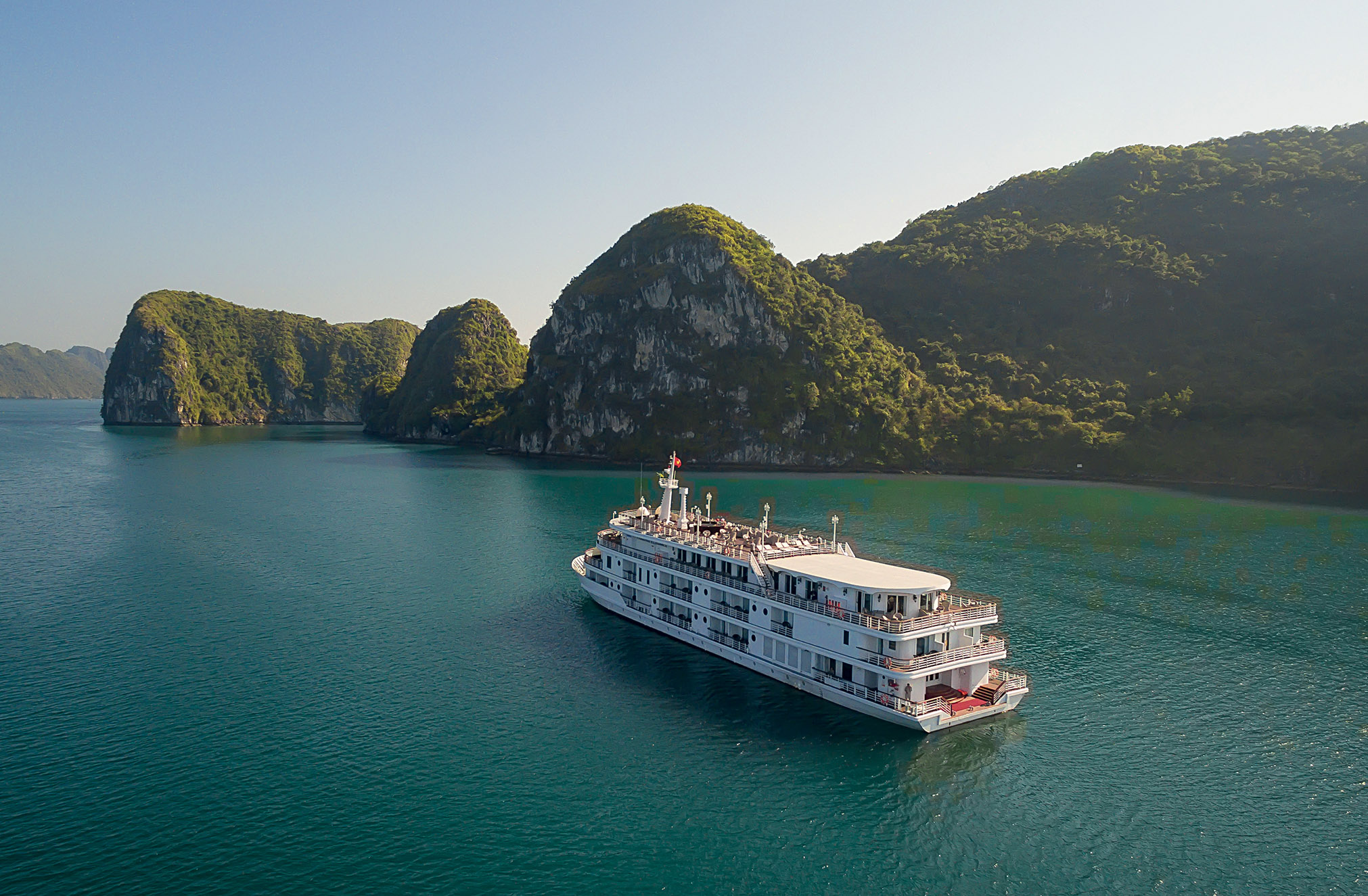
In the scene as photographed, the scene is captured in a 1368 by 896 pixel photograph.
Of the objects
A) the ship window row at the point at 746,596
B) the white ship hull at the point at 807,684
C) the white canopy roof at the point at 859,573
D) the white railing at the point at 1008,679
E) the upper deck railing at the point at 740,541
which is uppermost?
the upper deck railing at the point at 740,541

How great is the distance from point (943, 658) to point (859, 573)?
21.2 ft

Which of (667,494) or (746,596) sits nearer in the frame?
(746,596)

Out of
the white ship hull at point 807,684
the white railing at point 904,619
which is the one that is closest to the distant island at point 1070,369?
the white ship hull at point 807,684

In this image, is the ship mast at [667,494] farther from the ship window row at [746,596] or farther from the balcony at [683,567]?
the ship window row at [746,596]

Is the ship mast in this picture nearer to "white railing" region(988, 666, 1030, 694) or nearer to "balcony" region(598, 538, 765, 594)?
"balcony" region(598, 538, 765, 594)

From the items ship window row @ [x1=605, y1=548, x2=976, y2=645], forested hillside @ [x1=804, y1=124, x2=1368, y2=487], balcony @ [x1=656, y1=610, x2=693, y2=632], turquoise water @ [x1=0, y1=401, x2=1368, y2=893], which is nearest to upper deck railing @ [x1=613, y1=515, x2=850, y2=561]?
ship window row @ [x1=605, y1=548, x2=976, y2=645]

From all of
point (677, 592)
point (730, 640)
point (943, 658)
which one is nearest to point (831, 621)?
point (943, 658)

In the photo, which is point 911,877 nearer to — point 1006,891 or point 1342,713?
point 1006,891

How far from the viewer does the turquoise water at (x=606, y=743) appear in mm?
28141

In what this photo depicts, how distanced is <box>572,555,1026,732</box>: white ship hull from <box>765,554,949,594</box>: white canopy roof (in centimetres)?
580

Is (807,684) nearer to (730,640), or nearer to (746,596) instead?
(746,596)

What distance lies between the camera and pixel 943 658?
3875 cm

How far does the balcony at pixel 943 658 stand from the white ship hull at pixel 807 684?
7.24 feet

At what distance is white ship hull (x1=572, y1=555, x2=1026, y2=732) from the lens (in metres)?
37.9
